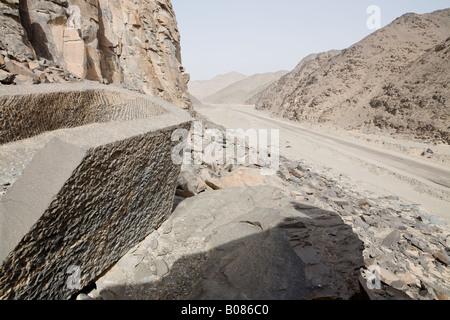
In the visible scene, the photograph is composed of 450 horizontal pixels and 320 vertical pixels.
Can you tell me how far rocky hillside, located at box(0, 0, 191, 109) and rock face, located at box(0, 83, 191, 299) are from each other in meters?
2.81

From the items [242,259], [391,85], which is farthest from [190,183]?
[391,85]

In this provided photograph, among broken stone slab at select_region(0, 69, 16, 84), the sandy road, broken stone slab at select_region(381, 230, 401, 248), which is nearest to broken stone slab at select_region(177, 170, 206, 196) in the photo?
broken stone slab at select_region(0, 69, 16, 84)

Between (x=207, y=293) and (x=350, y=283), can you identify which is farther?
(x=350, y=283)

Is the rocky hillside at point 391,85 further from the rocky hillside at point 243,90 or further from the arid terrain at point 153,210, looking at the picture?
the rocky hillside at point 243,90

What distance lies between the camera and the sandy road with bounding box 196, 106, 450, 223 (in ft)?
23.1

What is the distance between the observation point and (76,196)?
1.42 m

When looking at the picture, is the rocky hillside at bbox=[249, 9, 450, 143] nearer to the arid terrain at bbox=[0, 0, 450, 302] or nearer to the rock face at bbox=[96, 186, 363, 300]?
the arid terrain at bbox=[0, 0, 450, 302]

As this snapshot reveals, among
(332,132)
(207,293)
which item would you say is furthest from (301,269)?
(332,132)

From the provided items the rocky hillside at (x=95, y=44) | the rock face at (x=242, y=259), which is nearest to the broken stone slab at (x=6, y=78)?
the rocky hillside at (x=95, y=44)

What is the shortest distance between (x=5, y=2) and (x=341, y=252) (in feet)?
24.9

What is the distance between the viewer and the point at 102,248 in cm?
174

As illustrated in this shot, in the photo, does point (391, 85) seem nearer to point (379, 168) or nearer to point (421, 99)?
point (421, 99)
